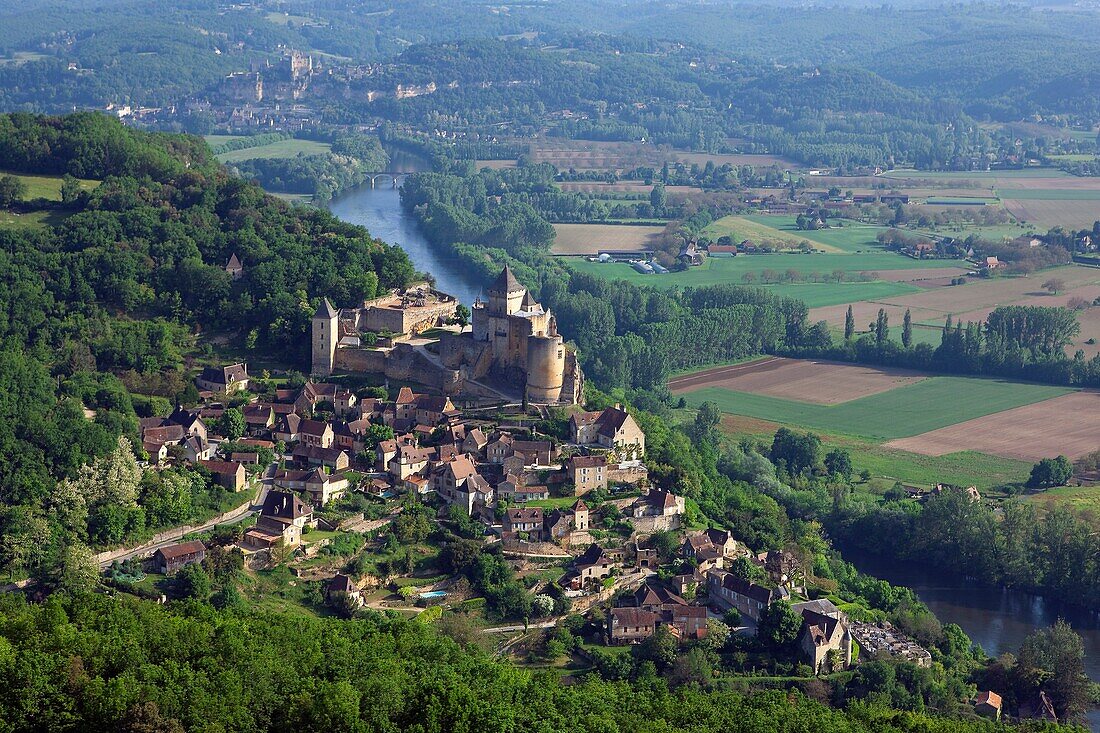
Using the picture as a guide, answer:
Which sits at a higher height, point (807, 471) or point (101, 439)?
point (101, 439)

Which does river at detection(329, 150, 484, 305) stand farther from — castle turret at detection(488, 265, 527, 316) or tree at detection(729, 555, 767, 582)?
tree at detection(729, 555, 767, 582)

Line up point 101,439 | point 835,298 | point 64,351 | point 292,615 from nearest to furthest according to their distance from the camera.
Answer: point 292,615, point 101,439, point 64,351, point 835,298

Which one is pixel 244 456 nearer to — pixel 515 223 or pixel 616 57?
pixel 515 223

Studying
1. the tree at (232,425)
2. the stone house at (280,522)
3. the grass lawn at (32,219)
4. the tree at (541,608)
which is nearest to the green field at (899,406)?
the tree at (232,425)

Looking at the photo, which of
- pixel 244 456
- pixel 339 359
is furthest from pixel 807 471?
pixel 244 456

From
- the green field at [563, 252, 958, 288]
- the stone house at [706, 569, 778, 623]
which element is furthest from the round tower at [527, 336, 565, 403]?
the green field at [563, 252, 958, 288]

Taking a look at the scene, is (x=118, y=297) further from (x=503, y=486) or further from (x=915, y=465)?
(x=915, y=465)
